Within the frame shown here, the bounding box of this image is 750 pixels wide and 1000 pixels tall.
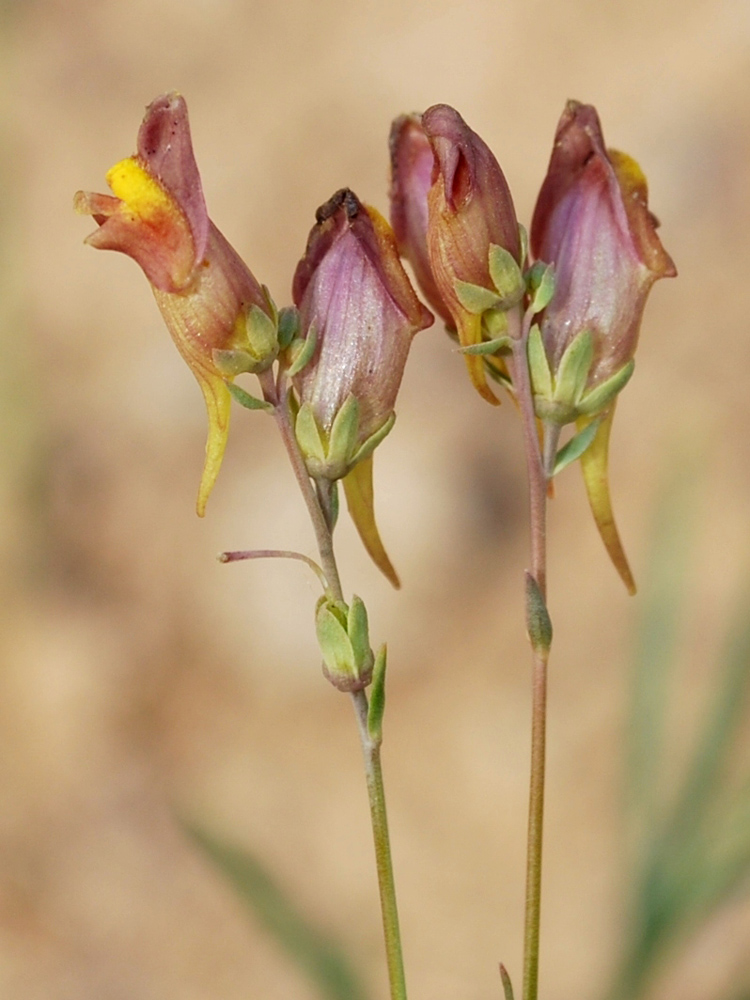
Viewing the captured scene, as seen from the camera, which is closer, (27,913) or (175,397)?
(27,913)

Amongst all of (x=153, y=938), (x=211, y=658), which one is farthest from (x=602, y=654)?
(x=153, y=938)

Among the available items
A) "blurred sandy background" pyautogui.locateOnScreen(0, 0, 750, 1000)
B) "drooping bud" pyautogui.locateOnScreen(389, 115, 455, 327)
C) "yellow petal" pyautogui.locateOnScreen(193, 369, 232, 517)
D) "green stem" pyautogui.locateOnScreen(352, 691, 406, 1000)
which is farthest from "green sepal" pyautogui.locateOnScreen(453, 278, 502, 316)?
"blurred sandy background" pyautogui.locateOnScreen(0, 0, 750, 1000)

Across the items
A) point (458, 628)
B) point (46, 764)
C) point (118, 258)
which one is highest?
point (118, 258)

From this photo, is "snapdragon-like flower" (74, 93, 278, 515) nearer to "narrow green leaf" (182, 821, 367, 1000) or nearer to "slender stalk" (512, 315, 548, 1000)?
"slender stalk" (512, 315, 548, 1000)

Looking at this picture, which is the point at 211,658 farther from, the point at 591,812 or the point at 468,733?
the point at 591,812

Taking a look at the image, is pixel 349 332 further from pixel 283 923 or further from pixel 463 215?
pixel 283 923

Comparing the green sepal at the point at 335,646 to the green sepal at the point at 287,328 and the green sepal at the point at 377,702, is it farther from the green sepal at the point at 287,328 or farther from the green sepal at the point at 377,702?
the green sepal at the point at 287,328
